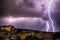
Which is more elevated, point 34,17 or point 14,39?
point 34,17

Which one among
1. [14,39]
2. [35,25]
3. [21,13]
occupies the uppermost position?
[21,13]

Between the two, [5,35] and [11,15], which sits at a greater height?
[11,15]

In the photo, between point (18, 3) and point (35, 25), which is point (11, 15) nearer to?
point (18, 3)

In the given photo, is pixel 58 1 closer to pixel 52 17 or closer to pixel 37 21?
pixel 52 17

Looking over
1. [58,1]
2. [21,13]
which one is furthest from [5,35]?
[58,1]

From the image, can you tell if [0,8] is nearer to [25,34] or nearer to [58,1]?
[25,34]

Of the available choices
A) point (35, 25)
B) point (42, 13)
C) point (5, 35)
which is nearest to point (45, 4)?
point (42, 13)

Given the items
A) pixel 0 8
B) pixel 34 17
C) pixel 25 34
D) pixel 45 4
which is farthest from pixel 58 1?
pixel 0 8

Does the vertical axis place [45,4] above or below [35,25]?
above
